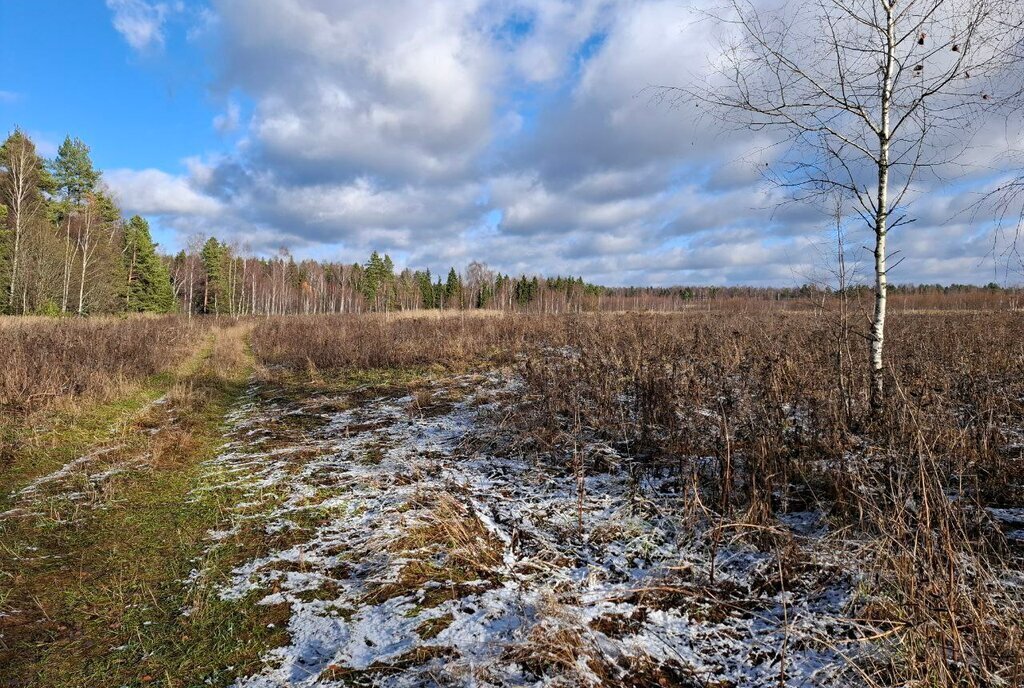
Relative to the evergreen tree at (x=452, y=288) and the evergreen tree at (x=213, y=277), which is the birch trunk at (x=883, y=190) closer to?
the evergreen tree at (x=213, y=277)

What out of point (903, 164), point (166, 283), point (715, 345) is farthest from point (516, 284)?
point (903, 164)

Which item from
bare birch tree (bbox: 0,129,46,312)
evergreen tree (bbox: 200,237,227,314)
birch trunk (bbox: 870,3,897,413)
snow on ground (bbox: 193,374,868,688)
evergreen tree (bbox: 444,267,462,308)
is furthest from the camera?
evergreen tree (bbox: 444,267,462,308)

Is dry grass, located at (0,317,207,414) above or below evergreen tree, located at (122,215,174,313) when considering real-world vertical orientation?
below

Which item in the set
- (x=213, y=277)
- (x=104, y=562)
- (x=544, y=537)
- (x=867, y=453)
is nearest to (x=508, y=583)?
(x=544, y=537)

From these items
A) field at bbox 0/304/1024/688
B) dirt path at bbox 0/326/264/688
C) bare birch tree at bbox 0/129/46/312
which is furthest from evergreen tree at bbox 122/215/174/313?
dirt path at bbox 0/326/264/688

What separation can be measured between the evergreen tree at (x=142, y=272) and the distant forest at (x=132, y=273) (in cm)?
8

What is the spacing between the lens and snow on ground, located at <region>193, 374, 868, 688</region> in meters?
2.43

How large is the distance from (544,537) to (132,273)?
44.1 m

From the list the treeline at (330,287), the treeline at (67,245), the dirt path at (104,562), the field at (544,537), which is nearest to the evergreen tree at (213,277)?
the treeline at (330,287)

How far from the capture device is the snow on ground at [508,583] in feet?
7.97

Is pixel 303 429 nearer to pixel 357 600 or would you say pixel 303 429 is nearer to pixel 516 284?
pixel 357 600

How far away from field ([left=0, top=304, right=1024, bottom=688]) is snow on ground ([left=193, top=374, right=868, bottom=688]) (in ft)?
0.07

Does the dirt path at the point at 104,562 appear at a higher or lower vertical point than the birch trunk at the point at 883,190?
lower

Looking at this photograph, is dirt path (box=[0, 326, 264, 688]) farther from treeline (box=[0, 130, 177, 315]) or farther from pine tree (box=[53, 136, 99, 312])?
pine tree (box=[53, 136, 99, 312])
